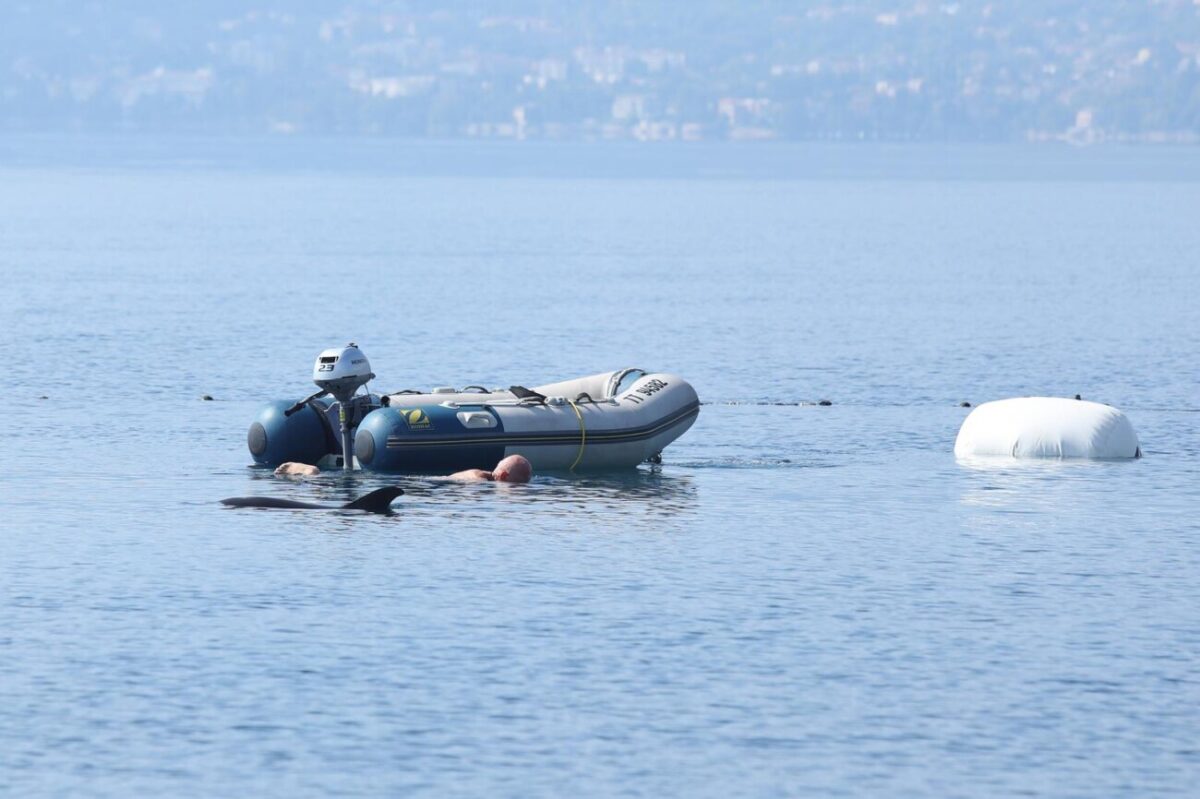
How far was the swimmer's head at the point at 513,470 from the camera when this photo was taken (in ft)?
91.9

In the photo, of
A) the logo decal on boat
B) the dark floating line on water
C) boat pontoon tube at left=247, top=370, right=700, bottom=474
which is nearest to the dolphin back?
boat pontoon tube at left=247, top=370, right=700, bottom=474

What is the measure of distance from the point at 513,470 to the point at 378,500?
93.4 inches

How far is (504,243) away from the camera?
97062 mm

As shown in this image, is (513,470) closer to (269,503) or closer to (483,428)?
(483,428)

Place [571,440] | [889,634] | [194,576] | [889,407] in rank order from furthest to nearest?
[889,407] → [571,440] → [194,576] → [889,634]

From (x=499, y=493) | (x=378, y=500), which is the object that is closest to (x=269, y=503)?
(x=378, y=500)

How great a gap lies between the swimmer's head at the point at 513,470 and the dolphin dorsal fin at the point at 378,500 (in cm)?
205

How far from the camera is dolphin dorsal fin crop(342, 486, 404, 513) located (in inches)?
1028

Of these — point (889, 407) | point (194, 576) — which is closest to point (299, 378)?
point (889, 407)

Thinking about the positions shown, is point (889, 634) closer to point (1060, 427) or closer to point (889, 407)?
point (1060, 427)

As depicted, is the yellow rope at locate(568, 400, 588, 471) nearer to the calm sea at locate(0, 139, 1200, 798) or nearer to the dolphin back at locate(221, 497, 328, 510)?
the calm sea at locate(0, 139, 1200, 798)

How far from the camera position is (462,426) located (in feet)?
92.1

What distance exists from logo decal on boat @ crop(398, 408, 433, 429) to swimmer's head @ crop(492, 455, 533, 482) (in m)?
1.02

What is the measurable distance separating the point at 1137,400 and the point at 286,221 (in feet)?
274
